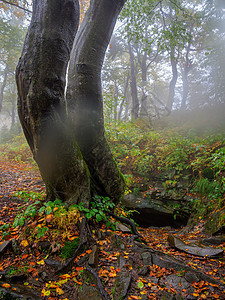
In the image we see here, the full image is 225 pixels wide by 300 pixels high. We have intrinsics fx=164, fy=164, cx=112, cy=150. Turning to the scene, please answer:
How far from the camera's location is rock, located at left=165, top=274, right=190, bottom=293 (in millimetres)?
2158

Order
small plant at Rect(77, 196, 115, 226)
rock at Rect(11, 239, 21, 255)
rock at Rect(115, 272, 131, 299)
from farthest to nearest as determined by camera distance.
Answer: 1. small plant at Rect(77, 196, 115, 226)
2. rock at Rect(11, 239, 21, 255)
3. rock at Rect(115, 272, 131, 299)

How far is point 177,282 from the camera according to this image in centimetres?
223

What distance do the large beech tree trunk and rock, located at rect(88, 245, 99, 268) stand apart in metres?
0.83

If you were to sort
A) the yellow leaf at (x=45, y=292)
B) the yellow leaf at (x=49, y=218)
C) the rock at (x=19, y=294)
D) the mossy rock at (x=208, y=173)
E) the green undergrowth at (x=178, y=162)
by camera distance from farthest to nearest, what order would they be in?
1. the mossy rock at (x=208, y=173)
2. the green undergrowth at (x=178, y=162)
3. the yellow leaf at (x=49, y=218)
4. the yellow leaf at (x=45, y=292)
5. the rock at (x=19, y=294)

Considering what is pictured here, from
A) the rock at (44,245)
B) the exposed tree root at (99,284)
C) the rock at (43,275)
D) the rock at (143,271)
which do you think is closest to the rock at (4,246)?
the rock at (44,245)

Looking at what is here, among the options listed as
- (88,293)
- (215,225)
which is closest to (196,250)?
(215,225)

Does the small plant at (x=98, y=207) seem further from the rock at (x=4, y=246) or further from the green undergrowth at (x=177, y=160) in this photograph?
the green undergrowth at (x=177, y=160)

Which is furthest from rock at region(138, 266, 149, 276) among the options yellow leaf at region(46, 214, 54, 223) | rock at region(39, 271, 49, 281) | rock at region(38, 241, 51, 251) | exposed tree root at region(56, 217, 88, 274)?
yellow leaf at region(46, 214, 54, 223)

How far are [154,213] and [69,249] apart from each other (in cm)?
424

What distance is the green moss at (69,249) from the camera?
239 centimetres

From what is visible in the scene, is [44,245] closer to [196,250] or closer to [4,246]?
[4,246]

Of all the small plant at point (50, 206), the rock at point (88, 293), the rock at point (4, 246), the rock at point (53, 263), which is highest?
the small plant at point (50, 206)

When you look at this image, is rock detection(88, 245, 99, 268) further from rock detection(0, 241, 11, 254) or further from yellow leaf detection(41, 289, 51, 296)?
rock detection(0, 241, 11, 254)

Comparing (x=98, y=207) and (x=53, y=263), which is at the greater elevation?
(x=98, y=207)
